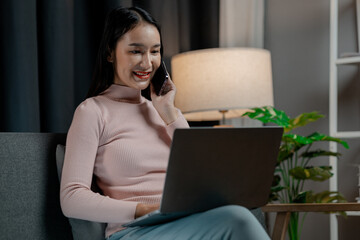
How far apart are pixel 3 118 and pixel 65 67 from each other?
1.07 ft

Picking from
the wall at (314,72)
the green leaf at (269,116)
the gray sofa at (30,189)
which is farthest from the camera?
the wall at (314,72)

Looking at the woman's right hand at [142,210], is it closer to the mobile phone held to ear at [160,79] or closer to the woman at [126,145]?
the woman at [126,145]

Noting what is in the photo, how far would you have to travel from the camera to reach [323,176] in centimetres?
246

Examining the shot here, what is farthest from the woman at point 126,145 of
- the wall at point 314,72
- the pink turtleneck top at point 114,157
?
the wall at point 314,72

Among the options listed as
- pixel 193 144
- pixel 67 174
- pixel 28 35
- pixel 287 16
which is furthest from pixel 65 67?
pixel 287 16

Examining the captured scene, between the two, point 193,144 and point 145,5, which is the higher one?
point 145,5

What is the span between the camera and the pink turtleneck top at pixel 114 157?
138cm

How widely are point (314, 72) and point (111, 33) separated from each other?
1.69 meters

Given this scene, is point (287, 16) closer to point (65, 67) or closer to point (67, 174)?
point (65, 67)

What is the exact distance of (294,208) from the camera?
1.71 meters

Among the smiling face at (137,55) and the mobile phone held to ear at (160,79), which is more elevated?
the smiling face at (137,55)

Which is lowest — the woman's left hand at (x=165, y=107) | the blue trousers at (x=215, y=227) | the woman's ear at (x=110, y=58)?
the blue trousers at (x=215, y=227)

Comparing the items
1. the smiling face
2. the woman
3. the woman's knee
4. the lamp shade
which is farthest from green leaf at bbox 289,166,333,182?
the woman's knee

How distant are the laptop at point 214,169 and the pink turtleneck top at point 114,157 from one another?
12 centimetres
